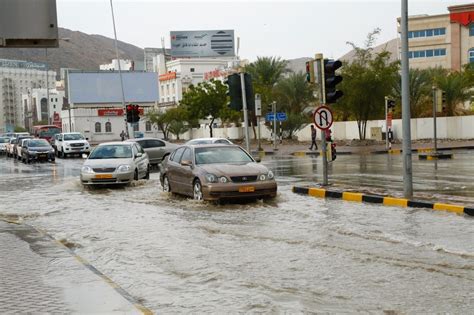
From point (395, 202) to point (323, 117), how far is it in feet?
13.0

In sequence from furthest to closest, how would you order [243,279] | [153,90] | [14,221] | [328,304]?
[153,90] < [14,221] < [243,279] < [328,304]

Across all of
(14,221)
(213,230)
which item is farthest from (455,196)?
(14,221)

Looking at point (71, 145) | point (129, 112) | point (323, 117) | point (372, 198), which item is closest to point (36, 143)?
point (71, 145)

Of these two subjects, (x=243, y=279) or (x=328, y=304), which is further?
(x=243, y=279)

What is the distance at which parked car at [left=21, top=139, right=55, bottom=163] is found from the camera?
38.3 m

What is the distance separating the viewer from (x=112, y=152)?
821 inches

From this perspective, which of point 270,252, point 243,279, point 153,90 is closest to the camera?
point 243,279

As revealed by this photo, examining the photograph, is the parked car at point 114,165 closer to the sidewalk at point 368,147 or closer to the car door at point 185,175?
the car door at point 185,175

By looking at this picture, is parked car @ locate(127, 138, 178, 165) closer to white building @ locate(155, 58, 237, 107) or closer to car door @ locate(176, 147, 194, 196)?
car door @ locate(176, 147, 194, 196)

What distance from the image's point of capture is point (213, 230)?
35.5 feet

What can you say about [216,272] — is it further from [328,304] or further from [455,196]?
[455,196]

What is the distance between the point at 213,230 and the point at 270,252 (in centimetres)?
226

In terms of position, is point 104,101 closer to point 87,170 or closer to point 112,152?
point 112,152

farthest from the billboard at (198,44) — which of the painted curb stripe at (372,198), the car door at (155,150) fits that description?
the painted curb stripe at (372,198)
